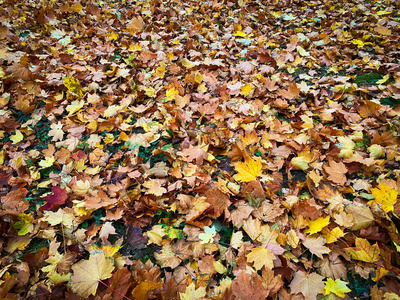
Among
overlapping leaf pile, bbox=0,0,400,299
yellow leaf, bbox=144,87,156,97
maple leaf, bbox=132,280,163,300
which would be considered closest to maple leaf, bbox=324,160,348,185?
overlapping leaf pile, bbox=0,0,400,299

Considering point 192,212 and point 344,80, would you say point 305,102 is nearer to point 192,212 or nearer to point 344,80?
point 344,80

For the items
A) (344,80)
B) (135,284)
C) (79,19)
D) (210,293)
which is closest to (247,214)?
(210,293)

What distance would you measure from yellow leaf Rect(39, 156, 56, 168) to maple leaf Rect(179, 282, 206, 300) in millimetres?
1483

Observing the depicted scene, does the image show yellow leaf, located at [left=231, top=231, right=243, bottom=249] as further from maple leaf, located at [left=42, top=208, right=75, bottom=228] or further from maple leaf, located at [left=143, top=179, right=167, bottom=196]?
maple leaf, located at [left=42, top=208, right=75, bottom=228]

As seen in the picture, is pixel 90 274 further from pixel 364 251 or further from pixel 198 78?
pixel 198 78

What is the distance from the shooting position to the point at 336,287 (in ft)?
3.95

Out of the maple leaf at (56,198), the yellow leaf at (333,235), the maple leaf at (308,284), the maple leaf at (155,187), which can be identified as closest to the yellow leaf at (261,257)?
the maple leaf at (308,284)

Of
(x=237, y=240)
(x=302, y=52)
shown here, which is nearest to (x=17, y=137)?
(x=237, y=240)

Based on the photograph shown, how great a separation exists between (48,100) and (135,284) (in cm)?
215

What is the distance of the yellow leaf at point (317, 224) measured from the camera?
1397mm

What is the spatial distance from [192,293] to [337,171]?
1353 mm

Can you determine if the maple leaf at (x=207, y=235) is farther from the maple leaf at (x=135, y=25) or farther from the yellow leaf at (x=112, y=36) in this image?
the maple leaf at (x=135, y=25)

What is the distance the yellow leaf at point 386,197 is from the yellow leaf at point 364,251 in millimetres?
256

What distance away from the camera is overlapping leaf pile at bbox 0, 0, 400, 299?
4.24 ft
